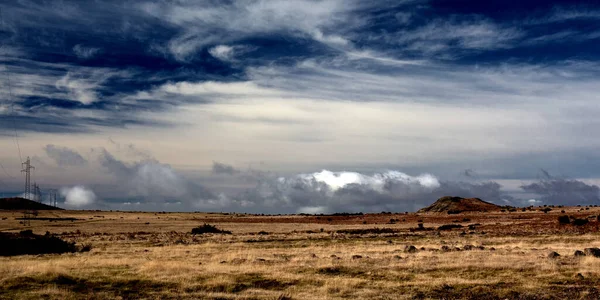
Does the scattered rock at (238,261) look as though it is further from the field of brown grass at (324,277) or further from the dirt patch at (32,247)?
the dirt patch at (32,247)

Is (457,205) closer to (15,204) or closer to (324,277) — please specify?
(324,277)

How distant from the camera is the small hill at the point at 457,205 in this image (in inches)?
5079

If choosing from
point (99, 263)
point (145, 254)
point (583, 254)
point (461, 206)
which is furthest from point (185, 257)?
point (461, 206)

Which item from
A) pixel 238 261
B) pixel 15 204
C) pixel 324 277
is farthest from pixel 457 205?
pixel 15 204

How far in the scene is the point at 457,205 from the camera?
440 feet

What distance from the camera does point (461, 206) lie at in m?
133

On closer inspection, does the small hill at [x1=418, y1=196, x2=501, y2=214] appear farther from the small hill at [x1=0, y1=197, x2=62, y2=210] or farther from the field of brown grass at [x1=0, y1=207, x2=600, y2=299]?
the small hill at [x1=0, y1=197, x2=62, y2=210]

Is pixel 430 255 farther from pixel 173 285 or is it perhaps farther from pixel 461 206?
pixel 461 206

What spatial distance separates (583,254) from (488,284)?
1177 cm

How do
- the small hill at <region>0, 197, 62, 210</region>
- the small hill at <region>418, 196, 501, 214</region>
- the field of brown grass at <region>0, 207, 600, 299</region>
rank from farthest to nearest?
1. the small hill at <region>0, 197, 62, 210</region>
2. the small hill at <region>418, 196, 501, 214</region>
3. the field of brown grass at <region>0, 207, 600, 299</region>

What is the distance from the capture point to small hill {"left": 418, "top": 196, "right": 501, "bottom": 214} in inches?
5079

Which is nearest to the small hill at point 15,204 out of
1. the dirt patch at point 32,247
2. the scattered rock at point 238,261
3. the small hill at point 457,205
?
the small hill at point 457,205

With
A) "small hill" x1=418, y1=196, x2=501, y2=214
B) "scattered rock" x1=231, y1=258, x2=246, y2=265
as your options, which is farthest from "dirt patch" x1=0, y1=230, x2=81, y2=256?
"small hill" x1=418, y1=196, x2=501, y2=214

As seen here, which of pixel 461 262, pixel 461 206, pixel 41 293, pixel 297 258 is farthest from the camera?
pixel 461 206
